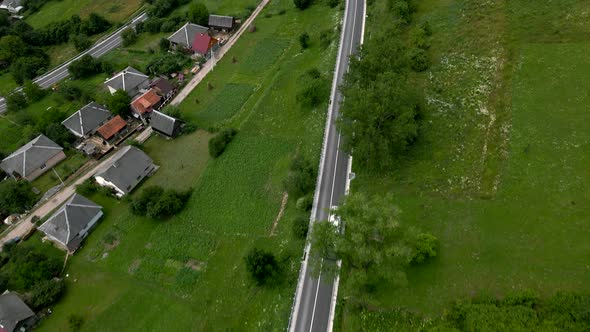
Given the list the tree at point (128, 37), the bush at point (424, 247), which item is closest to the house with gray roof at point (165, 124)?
the tree at point (128, 37)

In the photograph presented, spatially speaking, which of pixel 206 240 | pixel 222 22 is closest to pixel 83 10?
pixel 222 22

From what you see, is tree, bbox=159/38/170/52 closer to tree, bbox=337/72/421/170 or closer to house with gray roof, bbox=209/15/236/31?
house with gray roof, bbox=209/15/236/31

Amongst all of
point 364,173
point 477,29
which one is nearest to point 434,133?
point 364,173

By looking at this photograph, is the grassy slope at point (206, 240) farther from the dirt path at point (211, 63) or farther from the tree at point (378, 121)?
the tree at point (378, 121)

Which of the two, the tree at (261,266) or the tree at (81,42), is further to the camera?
the tree at (81,42)

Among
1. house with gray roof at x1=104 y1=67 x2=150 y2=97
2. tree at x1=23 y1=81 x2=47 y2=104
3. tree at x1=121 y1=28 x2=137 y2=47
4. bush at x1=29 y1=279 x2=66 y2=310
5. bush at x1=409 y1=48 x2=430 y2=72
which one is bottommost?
bush at x1=29 y1=279 x2=66 y2=310

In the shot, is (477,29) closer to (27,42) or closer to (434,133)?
(434,133)

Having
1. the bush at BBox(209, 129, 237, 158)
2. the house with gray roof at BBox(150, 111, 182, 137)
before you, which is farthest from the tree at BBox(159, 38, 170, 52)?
the bush at BBox(209, 129, 237, 158)

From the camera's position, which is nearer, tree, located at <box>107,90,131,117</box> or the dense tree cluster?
the dense tree cluster
